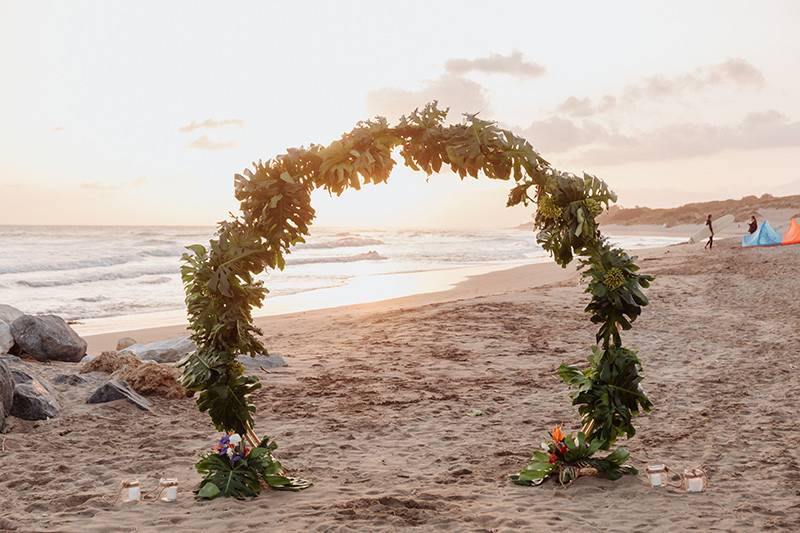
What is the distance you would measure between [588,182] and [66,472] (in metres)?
5.74

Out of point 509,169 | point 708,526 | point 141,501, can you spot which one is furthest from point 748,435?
point 141,501

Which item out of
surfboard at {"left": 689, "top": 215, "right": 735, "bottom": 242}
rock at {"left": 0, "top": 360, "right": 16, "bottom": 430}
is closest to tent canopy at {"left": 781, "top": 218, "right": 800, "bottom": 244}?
surfboard at {"left": 689, "top": 215, "right": 735, "bottom": 242}

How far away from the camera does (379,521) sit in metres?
5.11

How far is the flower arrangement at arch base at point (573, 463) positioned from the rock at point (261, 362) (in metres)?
5.79

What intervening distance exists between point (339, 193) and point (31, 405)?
5109mm

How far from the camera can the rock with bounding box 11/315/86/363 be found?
11008 millimetres

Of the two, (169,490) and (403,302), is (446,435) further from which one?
(403,302)

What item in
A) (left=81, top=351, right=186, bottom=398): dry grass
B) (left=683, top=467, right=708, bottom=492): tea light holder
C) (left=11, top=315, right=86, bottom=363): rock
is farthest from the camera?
(left=11, top=315, right=86, bottom=363): rock

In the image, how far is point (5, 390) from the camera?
25.9ft

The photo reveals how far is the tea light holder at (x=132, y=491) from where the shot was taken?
5727mm

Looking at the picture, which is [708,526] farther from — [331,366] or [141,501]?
[331,366]

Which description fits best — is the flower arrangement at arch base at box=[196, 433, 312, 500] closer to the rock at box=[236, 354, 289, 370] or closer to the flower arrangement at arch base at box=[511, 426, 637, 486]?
the flower arrangement at arch base at box=[511, 426, 637, 486]

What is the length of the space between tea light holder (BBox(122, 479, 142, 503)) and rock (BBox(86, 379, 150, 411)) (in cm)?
313

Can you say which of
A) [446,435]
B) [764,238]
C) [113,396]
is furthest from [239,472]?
[764,238]
